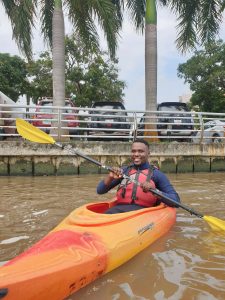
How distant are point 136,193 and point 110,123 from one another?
6.61 m

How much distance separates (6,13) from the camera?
12461 mm

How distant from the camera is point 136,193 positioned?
4.85m

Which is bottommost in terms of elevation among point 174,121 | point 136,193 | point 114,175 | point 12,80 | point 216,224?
point 216,224

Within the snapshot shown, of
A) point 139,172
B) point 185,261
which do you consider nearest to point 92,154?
point 139,172

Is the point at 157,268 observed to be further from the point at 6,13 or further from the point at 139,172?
the point at 6,13

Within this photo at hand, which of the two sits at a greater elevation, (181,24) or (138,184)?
(181,24)

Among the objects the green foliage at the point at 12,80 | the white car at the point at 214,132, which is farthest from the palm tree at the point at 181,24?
the green foliage at the point at 12,80

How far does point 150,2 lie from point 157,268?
1056cm

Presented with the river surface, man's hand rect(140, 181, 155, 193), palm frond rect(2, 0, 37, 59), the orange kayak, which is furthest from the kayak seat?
palm frond rect(2, 0, 37, 59)

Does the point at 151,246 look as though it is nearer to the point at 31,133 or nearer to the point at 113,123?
the point at 31,133

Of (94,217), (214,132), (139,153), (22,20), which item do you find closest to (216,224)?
(139,153)

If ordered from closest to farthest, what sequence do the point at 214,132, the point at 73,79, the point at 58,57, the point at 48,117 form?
1. the point at 58,57
2. the point at 48,117
3. the point at 214,132
4. the point at 73,79

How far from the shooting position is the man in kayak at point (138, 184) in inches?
189

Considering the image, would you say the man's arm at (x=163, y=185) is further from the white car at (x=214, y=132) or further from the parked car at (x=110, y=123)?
the white car at (x=214, y=132)
